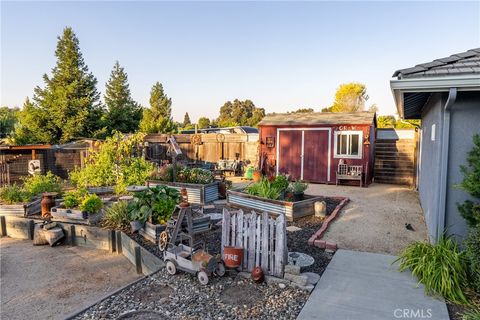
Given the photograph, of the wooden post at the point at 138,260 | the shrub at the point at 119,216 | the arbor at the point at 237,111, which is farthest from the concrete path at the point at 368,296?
the arbor at the point at 237,111

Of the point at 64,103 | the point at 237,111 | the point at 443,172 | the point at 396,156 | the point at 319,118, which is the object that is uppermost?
the point at 237,111

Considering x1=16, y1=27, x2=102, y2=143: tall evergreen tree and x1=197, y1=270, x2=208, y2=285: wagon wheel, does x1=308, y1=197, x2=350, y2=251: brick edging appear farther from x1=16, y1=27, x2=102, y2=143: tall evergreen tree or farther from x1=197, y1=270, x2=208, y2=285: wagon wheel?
x1=16, y1=27, x2=102, y2=143: tall evergreen tree

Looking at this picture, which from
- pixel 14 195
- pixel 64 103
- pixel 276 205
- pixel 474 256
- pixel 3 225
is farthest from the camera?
pixel 64 103

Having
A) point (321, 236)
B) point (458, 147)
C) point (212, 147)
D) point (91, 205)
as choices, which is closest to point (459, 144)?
point (458, 147)

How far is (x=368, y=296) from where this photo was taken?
3.06 metres

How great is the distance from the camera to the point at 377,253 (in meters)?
4.24

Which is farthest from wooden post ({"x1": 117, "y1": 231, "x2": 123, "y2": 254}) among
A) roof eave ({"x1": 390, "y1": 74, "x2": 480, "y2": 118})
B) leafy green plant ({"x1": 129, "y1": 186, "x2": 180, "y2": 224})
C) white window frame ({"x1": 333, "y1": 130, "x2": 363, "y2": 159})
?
white window frame ({"x1": 333, "y1": 130, "x2": 363, "y2": 159})

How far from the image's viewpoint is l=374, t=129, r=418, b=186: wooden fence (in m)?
10.5

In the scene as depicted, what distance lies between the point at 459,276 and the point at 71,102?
20.3 m

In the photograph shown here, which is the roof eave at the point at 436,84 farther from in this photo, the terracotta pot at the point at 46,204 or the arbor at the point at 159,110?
the arbor at the point at 159,110

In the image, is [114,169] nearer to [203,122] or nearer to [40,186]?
[40,186]

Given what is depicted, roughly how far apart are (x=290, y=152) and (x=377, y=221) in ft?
18.7

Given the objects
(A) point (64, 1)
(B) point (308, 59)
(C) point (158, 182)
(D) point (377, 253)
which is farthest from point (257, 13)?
(D) point (377, 253)

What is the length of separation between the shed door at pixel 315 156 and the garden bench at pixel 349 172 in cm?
54
